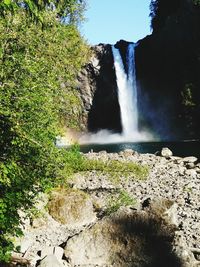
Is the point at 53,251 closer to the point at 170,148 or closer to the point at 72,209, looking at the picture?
the point at 72,209

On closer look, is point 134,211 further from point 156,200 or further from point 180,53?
point 180,53

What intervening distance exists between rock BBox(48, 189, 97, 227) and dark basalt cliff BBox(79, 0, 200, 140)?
3444 centimetres

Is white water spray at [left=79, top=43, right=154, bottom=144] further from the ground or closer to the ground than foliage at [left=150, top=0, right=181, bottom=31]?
closer to the ground

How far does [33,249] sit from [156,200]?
3528 mm

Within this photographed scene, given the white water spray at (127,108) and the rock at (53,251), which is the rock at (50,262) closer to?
the rock at (53,251)

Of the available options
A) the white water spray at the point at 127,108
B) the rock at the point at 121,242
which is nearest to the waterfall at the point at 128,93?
the white water spray at the point at 127,108

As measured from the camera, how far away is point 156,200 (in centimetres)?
1062

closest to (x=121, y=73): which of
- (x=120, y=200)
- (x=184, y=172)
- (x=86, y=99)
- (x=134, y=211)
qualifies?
(x=86, y=99)

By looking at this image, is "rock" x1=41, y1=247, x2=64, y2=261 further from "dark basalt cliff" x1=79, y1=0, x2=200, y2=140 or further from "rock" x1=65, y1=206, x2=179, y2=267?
"dark basalt cliff" x1=79, y1=0, x2=200, y2=140

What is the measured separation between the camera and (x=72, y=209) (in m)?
12.7

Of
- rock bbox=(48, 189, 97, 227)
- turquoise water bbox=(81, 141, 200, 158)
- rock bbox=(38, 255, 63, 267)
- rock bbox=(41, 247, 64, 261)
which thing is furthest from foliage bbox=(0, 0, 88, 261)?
turquoise water bbox=(81, 141, 200, 158)

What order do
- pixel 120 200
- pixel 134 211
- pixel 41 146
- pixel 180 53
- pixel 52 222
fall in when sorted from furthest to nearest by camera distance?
pixel 180 53 < pixel 120 200 < pixel 52 222 < pixel 134 211 < pixel 41 146

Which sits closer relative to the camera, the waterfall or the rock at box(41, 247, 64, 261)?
the rock at box(41, 247, 64, 261)

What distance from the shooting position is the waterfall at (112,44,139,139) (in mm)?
50500
